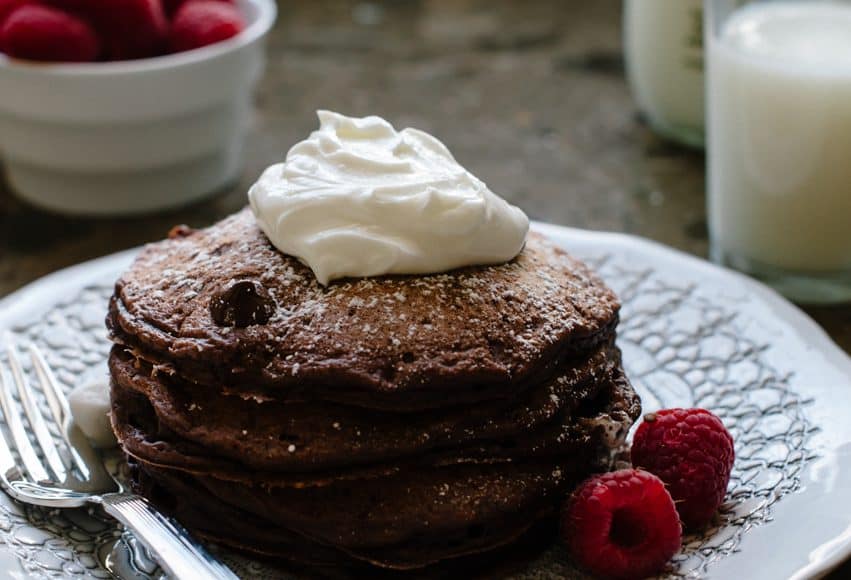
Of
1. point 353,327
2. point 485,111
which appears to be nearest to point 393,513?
point 353,327

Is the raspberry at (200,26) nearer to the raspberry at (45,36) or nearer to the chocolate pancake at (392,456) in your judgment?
the raspberry at (45,36)

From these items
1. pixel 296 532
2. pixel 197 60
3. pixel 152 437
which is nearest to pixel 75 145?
pixel 197 60

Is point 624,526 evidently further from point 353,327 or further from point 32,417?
point 32,417

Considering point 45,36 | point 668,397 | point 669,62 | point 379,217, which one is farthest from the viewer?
point 669,62

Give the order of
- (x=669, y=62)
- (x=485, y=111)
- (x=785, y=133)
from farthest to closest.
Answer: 1. (x=485, y=111)
2. (x=669, y=62)
3. (x=785, y=133)

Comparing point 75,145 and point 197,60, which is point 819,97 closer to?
point 197,60

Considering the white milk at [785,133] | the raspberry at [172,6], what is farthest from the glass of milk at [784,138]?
the raspberry at [172,6]

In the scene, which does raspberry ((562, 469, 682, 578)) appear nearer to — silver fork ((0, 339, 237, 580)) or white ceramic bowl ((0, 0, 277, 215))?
silver fork ((0, 339, 237, 580))

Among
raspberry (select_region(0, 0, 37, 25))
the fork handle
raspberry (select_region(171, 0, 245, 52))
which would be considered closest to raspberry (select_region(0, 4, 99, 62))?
raspberry (select_region(0, 0, 37, 25))
